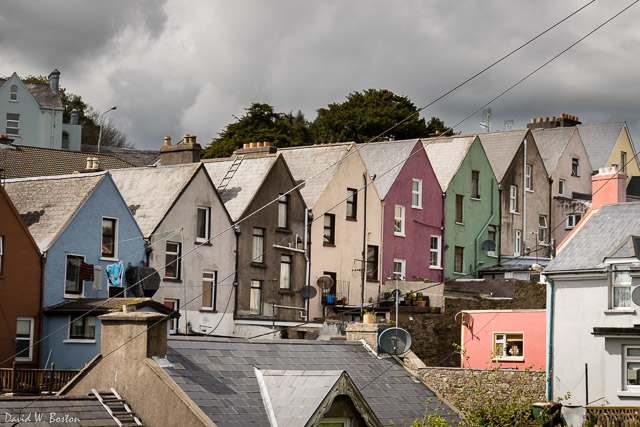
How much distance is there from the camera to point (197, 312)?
46219 millimetres

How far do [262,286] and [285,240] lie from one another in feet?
8.19

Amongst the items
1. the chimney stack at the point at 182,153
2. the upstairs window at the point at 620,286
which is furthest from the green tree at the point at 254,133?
the upstairs window at the point at 620,286

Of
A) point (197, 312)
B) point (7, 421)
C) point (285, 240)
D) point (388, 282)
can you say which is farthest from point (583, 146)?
point (7, 421)

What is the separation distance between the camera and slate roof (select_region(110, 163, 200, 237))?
45.8 meters

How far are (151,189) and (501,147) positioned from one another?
2562cm

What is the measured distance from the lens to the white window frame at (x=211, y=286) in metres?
47.0

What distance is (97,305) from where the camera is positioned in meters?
39.5

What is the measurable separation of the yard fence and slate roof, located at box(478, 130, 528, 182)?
34955 mm

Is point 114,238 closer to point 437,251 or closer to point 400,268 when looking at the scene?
point 400,268

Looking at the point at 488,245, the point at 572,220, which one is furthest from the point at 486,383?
the point at 572,220

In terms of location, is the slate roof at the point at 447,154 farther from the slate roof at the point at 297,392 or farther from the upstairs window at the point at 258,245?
the slate roof at the point at 297,392

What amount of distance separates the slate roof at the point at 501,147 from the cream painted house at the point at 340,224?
465 inches

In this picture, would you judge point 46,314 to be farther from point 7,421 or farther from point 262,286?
point 7,421

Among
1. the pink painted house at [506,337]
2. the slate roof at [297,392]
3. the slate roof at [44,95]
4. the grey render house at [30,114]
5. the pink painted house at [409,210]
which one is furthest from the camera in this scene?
the slate roof at [44,95]
